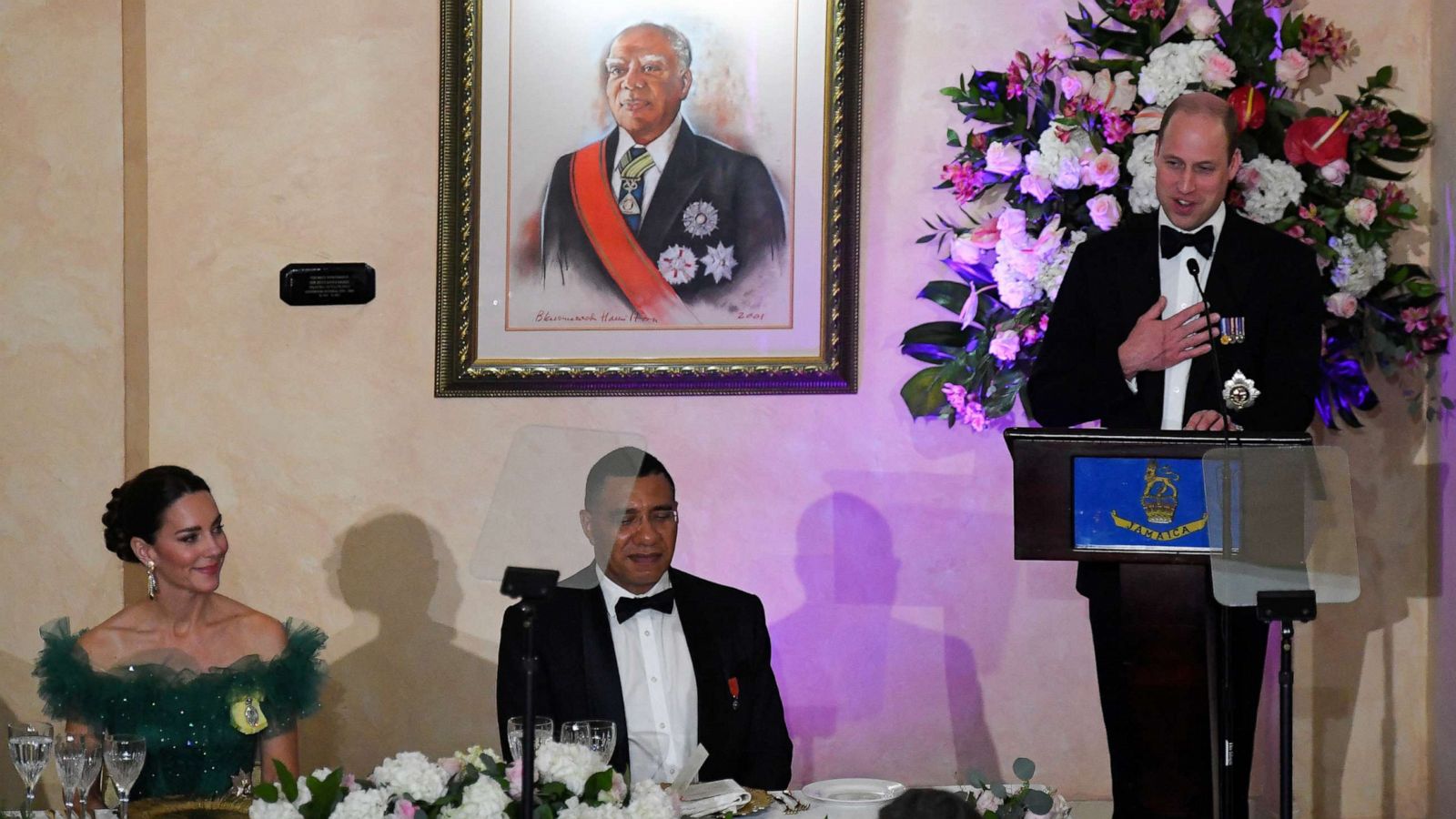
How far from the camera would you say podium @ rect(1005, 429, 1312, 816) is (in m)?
3.11

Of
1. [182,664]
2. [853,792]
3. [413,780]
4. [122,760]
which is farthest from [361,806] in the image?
[182,664]

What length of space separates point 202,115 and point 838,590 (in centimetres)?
255

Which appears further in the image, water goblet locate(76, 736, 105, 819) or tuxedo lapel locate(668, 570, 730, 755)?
tuxedo lapel locate(668, 570, 730, 755)

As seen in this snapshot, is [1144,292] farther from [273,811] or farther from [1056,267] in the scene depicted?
[273,811]

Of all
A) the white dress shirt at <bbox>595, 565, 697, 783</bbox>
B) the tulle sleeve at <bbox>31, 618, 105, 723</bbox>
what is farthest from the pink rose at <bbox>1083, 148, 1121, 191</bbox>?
the tulle sleeve at <bbox>31, 618, 105, 723</bbox>

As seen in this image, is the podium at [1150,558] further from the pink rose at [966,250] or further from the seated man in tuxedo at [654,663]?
the pink rose at [966,250]

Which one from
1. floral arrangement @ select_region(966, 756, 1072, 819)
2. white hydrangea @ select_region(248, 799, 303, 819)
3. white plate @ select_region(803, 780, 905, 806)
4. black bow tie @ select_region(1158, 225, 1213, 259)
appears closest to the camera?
white hydrangea @ select_region(248, 799, 303, 819)

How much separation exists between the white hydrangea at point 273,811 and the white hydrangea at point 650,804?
0.50m

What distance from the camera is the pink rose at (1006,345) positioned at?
4.47 metres

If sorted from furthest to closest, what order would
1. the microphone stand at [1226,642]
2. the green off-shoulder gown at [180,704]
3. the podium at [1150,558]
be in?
the green off-shoulder gown at [180,704] < the podium at [1150,558] < the microphone stand at [1226,642]

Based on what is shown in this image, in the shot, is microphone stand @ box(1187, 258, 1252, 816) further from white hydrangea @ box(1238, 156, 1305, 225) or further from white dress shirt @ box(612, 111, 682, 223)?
white dress shirt @ box(612, 111, 682, 223)

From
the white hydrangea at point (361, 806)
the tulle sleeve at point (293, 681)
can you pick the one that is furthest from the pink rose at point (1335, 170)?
the white hydrangea at point (361, 806)

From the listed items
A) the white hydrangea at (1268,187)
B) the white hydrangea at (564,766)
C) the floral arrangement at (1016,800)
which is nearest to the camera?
the white hydrangea at (564,766)

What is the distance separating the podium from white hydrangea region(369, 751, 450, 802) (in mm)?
1367
